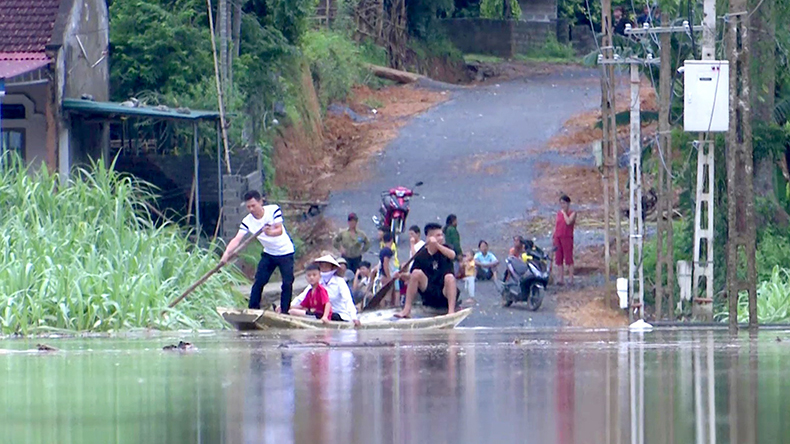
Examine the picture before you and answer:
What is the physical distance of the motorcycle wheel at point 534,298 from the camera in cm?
2397

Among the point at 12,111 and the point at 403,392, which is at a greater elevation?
the point at 12,111

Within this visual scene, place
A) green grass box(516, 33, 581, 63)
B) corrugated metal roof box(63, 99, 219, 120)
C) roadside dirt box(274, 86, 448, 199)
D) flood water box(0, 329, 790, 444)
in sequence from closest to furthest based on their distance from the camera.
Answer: flood water box(0, 329, 790, 444) < corrugated metal roof box(63, 99, 219, 120) < roadside dirt box(274, 86, 448, 199) < green grass box(516, 33, 581, 63)

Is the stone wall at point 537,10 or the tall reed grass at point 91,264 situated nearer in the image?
the tall reed grass at point 91,264

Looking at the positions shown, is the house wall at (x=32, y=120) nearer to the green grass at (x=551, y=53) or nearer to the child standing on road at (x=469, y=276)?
the child standing on road at (x=469, y=276)

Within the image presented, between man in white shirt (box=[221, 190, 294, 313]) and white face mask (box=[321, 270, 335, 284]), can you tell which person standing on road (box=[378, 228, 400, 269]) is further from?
white face mask (box=[321, 270, 335, 284])

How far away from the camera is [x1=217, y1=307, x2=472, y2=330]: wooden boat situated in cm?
1627

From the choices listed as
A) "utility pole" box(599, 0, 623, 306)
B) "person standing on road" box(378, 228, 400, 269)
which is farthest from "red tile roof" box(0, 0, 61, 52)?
"utility pole" box(599, 0, 623, 306)

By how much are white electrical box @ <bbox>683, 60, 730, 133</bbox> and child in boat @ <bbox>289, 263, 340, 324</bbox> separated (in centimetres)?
496

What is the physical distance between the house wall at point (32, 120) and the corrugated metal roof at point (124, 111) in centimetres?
42

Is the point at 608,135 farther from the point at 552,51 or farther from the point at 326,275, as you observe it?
the point at 552,51

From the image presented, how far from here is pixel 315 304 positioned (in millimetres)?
17000

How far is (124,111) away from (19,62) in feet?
5.70

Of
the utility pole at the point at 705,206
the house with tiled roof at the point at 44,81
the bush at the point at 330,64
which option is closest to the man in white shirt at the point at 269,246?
the utility pole at the point at 705,206

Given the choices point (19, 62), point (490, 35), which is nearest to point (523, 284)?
point (19, 62)
